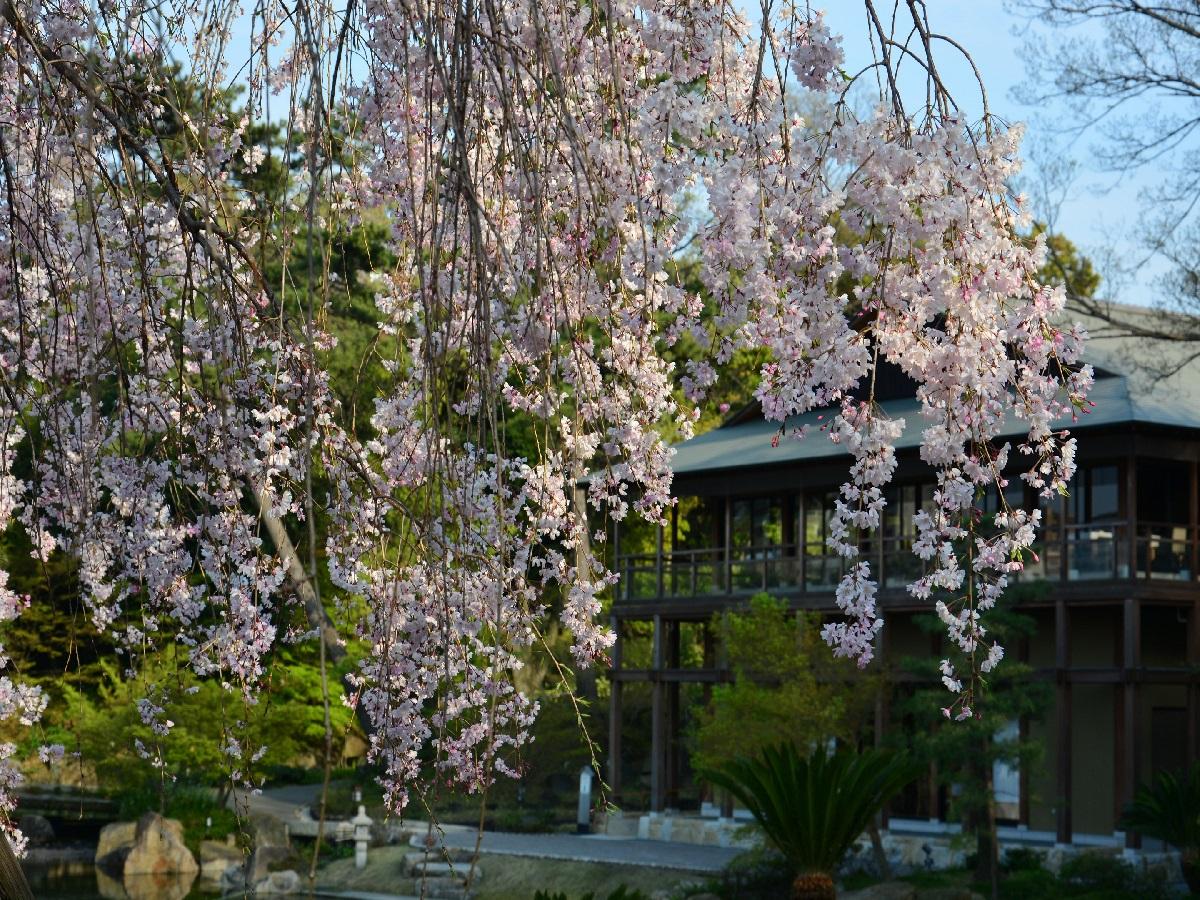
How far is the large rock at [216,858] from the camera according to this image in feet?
85.1

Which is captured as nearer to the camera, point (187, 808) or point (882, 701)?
point (882, 701)

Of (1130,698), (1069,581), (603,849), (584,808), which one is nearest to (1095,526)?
(1069,581)

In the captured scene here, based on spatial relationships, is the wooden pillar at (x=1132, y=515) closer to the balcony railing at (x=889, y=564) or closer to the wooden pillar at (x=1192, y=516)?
the balcony railing at (x=889, y=564)

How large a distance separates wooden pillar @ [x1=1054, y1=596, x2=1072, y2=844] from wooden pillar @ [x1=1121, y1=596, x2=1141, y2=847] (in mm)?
649

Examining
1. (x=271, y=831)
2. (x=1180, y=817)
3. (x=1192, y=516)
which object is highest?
(x=1192, y=516)

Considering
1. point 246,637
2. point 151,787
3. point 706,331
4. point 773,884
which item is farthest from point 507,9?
point 151,787

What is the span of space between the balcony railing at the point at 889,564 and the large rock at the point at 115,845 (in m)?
8.47

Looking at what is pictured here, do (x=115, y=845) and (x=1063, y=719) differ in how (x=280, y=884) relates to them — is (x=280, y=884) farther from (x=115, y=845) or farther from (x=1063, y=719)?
(x=1063, y=719)

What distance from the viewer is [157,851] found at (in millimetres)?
25750

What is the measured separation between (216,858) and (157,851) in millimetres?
978

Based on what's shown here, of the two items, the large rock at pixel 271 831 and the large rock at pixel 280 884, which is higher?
the large rock at pixel 271 831

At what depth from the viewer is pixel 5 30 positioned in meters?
5.51

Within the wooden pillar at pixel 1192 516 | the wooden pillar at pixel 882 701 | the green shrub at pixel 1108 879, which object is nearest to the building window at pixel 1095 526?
the wooden pillar at pixel 1192 516

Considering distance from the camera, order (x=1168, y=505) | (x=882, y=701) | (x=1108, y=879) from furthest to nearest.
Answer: (x=1168, y=505)
(x=882, y=701)
(x=1108, y=879)
